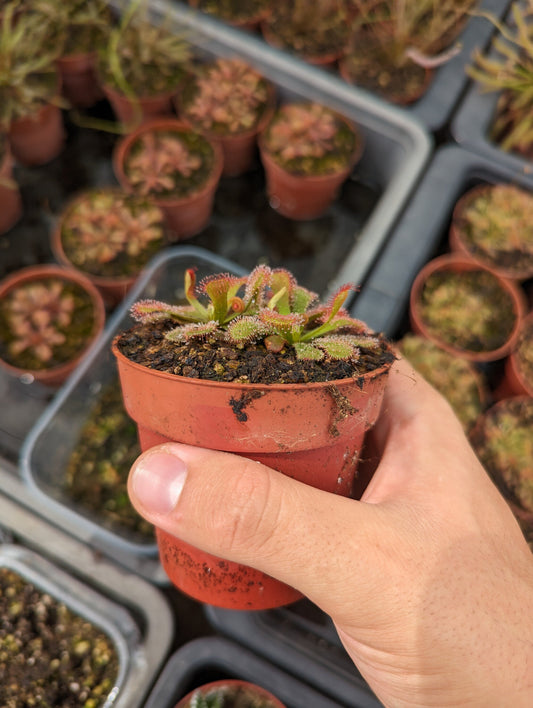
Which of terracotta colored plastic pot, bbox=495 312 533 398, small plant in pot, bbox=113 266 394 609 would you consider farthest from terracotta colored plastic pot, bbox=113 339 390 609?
terracotta colored plastic pot, bbox=495 312 533 398

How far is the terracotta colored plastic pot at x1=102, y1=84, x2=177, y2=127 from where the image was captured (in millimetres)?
2482

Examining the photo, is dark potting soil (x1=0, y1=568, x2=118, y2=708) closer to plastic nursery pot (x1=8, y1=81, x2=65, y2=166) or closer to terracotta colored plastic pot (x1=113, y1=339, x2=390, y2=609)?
terracotta colored plastic pot (x1=113, y1=339, x2=390, y2=609)

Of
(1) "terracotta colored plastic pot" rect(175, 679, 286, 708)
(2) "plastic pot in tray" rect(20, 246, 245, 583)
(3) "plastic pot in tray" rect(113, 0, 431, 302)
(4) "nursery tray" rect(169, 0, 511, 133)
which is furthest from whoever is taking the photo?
(4) "nursery tray" rect(169, 0, 511, 133)

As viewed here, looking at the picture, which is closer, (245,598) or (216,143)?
(245,598)

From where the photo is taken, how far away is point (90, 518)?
5.50 ft

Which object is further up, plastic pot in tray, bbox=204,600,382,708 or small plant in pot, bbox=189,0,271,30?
small plant in pot, bbox=189,0,271,30

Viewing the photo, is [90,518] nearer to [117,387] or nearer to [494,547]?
[117,387]

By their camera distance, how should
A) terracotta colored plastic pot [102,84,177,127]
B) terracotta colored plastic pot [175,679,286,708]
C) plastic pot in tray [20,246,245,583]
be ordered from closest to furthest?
1. terracotta colored plastic pot [175,679,286,708]
2. plastic pot in tray [20,246,245,583]
3. terracotta colored plastic pot [102,84,177,127]

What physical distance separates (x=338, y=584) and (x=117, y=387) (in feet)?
4.30

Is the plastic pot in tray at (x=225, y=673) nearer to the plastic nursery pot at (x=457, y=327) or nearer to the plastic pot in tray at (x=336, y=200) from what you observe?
the plastic nursery pot at (x=457, y=327)

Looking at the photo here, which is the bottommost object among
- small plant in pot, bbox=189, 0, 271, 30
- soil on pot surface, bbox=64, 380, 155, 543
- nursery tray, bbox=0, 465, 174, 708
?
nursery tray, bbox=0, 465, 174, 708

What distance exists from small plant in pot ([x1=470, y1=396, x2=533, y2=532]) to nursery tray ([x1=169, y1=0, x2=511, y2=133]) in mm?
1318

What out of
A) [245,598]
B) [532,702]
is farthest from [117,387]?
[532,702]

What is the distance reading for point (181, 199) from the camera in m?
2.30
